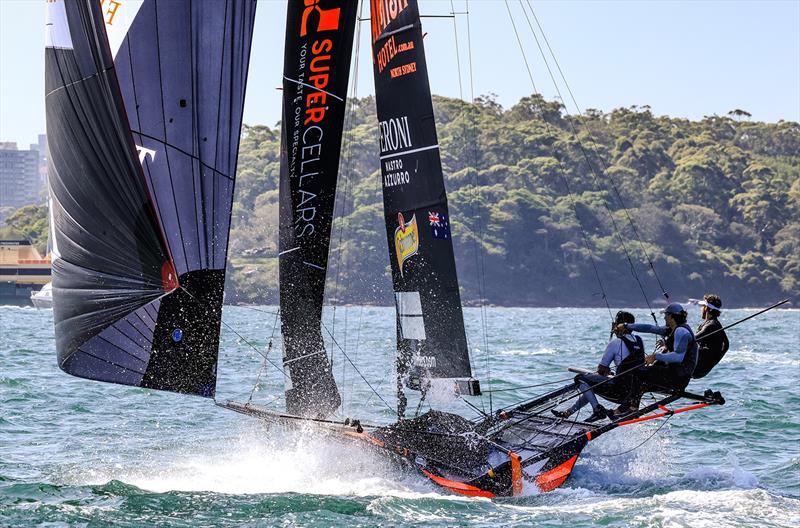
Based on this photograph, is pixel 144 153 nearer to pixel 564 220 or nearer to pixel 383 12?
pixel 383 12

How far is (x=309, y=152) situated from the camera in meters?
9.41

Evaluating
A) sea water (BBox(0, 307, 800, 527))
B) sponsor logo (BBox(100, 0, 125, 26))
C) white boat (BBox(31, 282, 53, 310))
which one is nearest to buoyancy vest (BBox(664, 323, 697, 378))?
sea water (BBox(0, 307, 800, 527))

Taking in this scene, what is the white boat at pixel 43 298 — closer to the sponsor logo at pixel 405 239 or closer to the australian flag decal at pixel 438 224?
the sponsor logo at pixel 405 239

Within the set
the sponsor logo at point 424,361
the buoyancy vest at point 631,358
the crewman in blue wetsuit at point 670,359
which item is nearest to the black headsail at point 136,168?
the sponsor logo at point 424,361

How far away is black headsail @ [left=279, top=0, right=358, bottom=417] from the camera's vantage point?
9320 mm

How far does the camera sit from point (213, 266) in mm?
8445

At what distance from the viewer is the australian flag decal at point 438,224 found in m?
9.34

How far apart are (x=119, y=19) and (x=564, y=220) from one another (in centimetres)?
8380

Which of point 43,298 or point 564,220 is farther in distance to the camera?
point 564,220

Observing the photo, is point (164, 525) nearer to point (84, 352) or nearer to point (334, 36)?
point (84, 352)

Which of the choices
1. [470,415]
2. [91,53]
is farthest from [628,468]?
[91,53]

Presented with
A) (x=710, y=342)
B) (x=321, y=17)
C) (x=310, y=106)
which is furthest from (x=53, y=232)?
(x=710, y=342)

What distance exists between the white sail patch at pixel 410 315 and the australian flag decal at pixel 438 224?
1.77 ft

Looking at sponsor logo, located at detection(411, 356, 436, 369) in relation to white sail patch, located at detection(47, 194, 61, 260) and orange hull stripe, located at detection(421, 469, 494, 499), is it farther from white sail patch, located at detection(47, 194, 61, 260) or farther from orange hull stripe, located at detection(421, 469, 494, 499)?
white sail patch, located at detection(47, 194, 61, 260)
